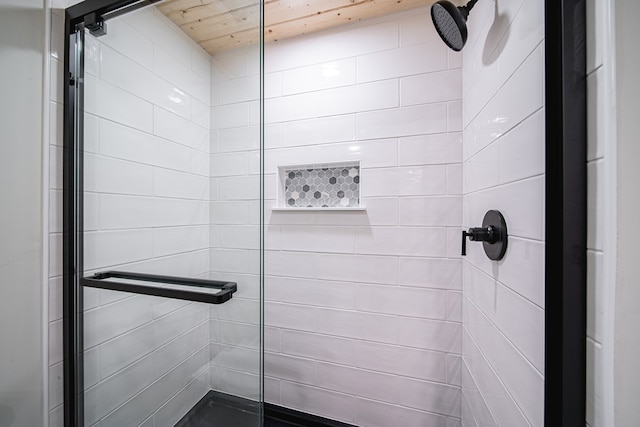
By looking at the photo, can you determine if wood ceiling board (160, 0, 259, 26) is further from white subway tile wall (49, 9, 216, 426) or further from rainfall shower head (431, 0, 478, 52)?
rainfall shower head (431, 0, 478, 52)

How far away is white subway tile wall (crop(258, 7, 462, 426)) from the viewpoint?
1157 mm

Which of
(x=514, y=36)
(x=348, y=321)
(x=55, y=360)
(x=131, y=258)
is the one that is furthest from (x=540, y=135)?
(x=55, y=360)

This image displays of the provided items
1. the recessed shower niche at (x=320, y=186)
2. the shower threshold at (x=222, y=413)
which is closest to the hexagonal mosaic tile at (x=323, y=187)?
the recessed shower niche at (x=320, y=186)

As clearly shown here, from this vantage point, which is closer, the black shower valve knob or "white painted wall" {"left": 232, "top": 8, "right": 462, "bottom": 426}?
the black shower valve knob

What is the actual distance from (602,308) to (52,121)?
4.79 feet

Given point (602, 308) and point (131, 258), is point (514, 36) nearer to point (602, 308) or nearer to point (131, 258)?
point (602, 308)

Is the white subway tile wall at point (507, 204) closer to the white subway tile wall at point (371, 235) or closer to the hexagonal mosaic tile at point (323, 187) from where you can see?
the white subway tile wall at point (371, 235)

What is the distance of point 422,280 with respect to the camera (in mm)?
1181

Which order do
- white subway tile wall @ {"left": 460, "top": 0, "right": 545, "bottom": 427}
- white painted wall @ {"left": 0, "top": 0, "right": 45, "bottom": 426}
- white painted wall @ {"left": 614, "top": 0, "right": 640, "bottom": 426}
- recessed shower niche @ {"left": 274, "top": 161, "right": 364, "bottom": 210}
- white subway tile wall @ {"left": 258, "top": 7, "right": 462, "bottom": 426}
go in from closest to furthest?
white painted wall @ {"left": 614, "top": 0, "right": 640, "bottom": 426}
white subway tile wall @ {"left": 460, "top": 0, "right": 545, "bottom": 427}
white painted wall @ {"left": 0, "top": 0, "right": 45, "bottom": 426}
white subway tile wall @ {"left": 258, "top": 7, "right": 462, "bottom": 426}
recessed shower niche @ {"left": 274, "top": 161, "right": 364, "bottom": 210}

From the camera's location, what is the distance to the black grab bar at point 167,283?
2.44ft

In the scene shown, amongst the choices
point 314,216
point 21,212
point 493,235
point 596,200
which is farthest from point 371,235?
point 21,212

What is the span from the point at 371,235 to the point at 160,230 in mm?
947

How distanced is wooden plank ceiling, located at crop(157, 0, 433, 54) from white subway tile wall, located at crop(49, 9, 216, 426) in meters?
0.06

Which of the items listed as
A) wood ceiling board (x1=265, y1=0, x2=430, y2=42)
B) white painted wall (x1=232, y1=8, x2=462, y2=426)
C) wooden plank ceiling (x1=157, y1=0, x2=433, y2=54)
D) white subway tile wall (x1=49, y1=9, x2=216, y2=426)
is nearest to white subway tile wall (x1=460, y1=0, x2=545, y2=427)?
white painted wall (x1=232, y1=8, x2=462, y2=426)
